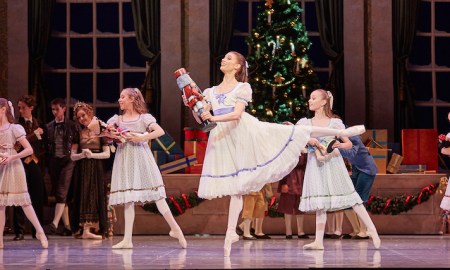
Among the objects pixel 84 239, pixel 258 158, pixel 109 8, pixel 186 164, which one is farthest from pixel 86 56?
pixel 258 158

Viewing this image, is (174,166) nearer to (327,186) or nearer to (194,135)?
(194,135)

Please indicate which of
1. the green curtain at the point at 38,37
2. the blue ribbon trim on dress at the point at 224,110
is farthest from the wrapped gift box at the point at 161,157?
the blue ribbon trim on dress at the point at 224,110

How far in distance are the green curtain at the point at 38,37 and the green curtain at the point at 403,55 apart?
5064 mm

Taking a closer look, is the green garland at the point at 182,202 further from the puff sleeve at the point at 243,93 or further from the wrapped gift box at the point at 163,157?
the puff sleeve at the point at 243,93

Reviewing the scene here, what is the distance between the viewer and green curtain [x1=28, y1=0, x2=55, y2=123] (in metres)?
13.7

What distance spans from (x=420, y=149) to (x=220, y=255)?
17.3ft

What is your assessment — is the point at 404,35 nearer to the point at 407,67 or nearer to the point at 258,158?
the point at 407,67

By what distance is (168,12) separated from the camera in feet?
45.4

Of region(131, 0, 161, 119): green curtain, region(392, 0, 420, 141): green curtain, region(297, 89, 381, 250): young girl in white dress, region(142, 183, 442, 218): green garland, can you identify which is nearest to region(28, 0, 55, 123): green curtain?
region(131, 0, 161, 119): green curtain

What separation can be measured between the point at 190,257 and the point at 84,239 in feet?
11.3

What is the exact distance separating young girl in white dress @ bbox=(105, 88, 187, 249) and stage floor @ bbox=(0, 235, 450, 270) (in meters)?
0.30

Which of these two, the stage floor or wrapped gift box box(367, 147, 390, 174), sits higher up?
wrapped gift box box(367, 147, 390, 174)

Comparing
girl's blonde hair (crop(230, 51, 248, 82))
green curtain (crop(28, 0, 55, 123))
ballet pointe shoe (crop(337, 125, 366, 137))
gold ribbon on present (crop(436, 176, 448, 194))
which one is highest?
green curtain (crop(28, 0, 55, 123))

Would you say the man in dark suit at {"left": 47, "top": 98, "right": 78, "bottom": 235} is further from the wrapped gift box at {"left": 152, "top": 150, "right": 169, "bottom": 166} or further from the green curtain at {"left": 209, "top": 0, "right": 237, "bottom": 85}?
the green curtain at {"left": 209, "top": 0, "right": 237, "bottom": 85}
